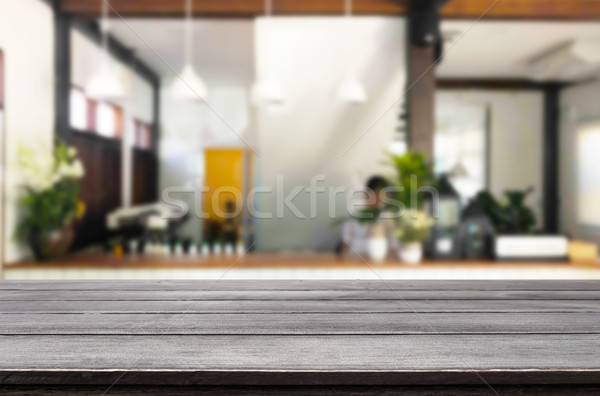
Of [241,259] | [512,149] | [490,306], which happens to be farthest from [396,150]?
[512,149]

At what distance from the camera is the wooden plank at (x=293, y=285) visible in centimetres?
75

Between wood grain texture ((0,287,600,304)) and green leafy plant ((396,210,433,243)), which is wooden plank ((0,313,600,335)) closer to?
wood grain texture ((0,287,600,304))

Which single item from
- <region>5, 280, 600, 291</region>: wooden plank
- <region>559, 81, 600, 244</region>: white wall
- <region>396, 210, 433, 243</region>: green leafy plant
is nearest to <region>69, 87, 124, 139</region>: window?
<region>396, 210, 433, 243</region>: green leafy plant

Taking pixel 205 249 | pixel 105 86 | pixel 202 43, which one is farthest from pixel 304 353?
pixel 202 43

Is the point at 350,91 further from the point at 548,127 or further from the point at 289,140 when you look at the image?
the point at 548,127

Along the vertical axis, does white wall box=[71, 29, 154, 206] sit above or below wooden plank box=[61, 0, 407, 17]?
below

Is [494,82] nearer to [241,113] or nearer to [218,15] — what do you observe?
[241,113]

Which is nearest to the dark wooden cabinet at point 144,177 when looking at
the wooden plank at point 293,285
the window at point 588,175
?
the wooden plank at point 293,285

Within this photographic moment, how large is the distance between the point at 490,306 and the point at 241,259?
203 centimetres

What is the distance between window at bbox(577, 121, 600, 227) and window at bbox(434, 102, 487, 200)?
871 mm

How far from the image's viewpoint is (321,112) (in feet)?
9.92

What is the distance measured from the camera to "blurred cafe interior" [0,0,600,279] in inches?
96.7

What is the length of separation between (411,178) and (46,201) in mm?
1682

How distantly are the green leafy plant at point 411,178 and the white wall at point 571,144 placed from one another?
2.85 metres
